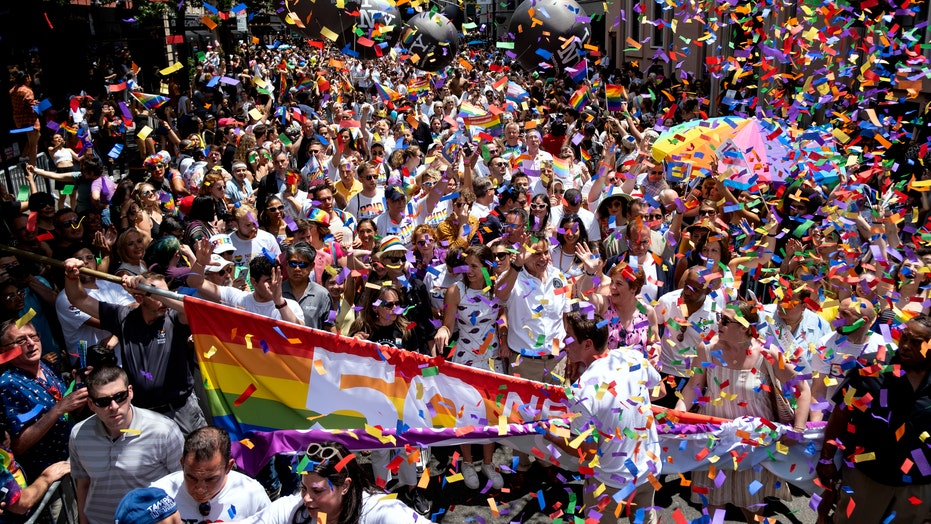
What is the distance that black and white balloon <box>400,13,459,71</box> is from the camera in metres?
18.2

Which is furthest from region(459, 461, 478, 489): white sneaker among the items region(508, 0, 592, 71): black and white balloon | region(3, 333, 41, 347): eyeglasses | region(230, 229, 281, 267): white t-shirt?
region(508, 0, 592, 71): black and white balloon

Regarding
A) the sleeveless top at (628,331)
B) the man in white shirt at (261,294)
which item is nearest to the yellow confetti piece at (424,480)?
the man in white shirt at (261,294)

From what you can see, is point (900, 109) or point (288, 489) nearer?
point (288, 489)

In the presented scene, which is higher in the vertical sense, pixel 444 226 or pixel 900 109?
pixel 444 226

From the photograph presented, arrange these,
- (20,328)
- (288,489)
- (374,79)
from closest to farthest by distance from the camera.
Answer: (20,328)
(288,489)
(374,79)

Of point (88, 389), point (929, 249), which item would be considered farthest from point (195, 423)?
point (929, 249)

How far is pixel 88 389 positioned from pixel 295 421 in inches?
54.0

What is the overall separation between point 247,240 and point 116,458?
3.15 meters

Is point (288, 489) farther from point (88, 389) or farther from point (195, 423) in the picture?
point (88, 389)

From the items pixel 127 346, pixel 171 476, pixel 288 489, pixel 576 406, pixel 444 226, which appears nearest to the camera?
pixel 171 476

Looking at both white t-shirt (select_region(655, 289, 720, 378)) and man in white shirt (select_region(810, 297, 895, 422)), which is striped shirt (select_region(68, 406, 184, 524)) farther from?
man in white shirt (select_region(810, 297, 895, 422))

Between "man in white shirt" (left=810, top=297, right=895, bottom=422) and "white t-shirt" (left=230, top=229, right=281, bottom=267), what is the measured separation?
4.28 meters

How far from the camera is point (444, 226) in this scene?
24.5ft

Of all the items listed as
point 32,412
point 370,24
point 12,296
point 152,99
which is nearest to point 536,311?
point 32,412
